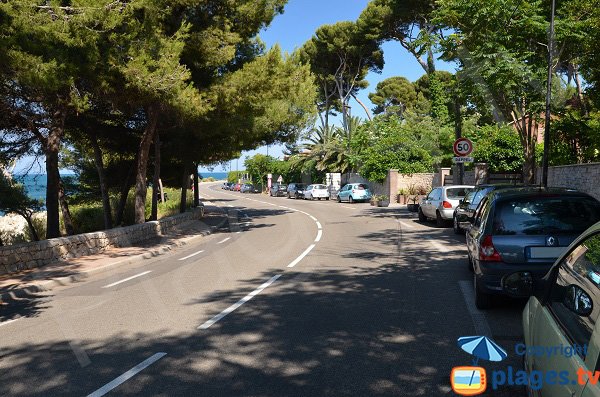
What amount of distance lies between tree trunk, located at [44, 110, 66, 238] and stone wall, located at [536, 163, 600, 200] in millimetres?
15145

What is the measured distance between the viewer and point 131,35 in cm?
1227

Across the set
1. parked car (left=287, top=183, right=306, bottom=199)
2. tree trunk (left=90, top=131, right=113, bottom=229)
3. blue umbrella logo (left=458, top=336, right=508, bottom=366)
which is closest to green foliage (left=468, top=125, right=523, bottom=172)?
tree trunk (left=90, top=131, right=113, bottom=229)

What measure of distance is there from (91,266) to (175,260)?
2101mm

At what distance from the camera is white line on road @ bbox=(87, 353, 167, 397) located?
4.32 meters

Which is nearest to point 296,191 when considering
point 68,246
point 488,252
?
point 68,246

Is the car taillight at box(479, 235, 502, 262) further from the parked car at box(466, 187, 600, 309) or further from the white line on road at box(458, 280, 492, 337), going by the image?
the white line on road at box(458, 280, 492, 337)

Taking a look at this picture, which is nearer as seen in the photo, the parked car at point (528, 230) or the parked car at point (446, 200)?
the parked car at point (528, 230)

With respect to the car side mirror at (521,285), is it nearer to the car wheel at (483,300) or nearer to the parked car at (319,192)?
the car wheel at (483,300)

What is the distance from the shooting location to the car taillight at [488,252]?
6.17 m

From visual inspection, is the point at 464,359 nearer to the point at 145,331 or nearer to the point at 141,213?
the point at 145,331

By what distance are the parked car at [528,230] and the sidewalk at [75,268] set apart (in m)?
7.64

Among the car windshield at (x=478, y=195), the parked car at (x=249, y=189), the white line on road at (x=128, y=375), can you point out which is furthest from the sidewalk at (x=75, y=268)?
the parked car at (x=249, y=189)

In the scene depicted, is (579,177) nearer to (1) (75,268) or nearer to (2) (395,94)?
(1) (75,268)

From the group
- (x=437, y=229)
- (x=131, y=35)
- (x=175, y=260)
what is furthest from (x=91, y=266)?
(x=437, y=229)
